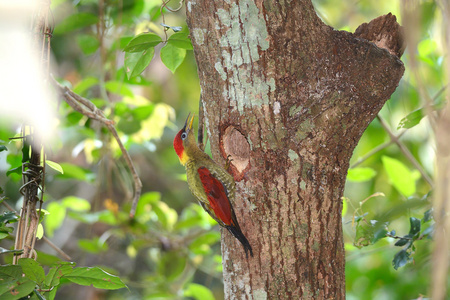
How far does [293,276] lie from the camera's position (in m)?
1.66

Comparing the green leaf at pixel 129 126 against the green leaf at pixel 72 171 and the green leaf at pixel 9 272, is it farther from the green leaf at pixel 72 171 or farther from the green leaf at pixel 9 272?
the green leaf at pixel 9 272

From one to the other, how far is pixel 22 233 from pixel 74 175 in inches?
45.3

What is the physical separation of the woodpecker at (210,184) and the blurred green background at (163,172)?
1.24 ft

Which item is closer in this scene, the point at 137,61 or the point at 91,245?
the point at 137,61

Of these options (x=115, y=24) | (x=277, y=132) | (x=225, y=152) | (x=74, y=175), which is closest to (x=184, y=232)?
(x=74, y=175)

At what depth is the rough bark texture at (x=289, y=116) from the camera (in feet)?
5.48

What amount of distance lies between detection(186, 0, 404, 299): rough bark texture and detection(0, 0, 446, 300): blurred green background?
21 centimetres

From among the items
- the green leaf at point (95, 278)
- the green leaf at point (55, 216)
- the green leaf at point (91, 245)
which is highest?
the green leaf at point (55, 216)

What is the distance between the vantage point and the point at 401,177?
2613 mm

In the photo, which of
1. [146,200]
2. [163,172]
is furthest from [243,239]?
Result: [163,172]

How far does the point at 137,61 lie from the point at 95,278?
1.01m

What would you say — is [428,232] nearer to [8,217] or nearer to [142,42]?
[142,42]

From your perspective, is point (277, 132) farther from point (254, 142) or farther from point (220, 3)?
point (220, 3)

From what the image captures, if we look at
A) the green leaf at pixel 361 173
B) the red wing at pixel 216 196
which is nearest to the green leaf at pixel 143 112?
the red wing at pixel 216 196
